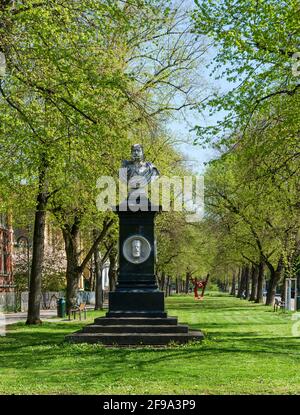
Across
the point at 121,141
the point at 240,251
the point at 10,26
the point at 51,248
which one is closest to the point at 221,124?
the point at 121,141

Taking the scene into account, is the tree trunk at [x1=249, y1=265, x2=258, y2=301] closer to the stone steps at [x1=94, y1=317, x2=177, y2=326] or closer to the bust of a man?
the bust of a man

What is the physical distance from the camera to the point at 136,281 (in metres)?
18.3

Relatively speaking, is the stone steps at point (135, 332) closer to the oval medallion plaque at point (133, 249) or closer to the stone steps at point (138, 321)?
the stone steps at point (138, 321)

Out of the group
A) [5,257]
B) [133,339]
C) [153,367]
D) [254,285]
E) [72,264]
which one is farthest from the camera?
[254,285]

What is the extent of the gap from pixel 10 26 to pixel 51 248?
44764mm

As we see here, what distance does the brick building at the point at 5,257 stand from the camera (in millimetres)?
47281

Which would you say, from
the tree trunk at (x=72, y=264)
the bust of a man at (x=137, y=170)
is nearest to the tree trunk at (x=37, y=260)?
the tree trunk at (x=72, y=264)

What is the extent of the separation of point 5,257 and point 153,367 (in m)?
37.9

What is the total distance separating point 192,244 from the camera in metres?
59.8

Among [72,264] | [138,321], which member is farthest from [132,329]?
[72,264]

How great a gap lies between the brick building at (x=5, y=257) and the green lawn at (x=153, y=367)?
28318 millimetres

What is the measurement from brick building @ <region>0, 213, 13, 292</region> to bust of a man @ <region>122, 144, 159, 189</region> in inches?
1160

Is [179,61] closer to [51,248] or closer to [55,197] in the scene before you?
[55,197]

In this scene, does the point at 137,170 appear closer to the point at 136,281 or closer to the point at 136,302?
the point at 136,281
